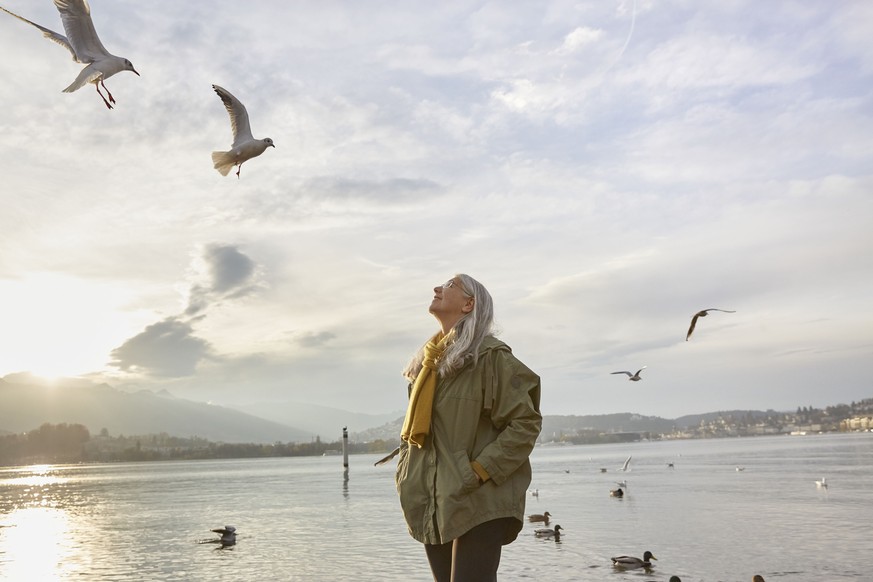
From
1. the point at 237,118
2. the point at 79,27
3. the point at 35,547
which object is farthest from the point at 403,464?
the point at 35,547

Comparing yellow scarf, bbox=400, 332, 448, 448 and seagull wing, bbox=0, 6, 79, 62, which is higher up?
seagull wing, bbox=0, 6, 79, 62

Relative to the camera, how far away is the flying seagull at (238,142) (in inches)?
361

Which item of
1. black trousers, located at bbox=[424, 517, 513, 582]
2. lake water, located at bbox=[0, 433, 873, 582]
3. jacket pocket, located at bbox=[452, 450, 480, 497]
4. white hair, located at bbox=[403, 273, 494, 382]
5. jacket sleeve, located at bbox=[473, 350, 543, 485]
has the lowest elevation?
lake water, located at bbox=[0, 433, 873, 582]

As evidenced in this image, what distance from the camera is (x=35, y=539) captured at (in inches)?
848

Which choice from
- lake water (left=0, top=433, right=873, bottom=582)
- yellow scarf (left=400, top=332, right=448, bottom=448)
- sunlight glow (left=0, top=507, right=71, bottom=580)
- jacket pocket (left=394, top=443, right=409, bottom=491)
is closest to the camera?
yellow scarf (left=400, top=332, right=448, bottom=448)

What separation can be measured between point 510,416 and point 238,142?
6.72 m

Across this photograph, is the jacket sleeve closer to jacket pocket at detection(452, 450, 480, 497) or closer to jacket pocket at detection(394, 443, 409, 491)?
jacket pocket at detection(452, 450, 480, 497)

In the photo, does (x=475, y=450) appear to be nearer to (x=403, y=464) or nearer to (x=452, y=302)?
(x=403, y=464)

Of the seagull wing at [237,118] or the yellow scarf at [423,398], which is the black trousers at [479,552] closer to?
the yellow scarf at [423,398]

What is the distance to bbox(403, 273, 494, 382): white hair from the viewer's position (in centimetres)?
386

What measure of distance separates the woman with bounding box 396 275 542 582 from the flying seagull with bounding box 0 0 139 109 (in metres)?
6.05

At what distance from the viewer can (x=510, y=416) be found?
150 inches

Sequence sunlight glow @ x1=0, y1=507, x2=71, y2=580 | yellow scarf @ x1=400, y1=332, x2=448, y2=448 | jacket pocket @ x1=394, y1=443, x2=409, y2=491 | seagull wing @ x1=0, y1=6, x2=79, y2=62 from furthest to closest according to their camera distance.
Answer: sunlight glow @ x1=0, y1=507, x2=71, y2=580 → seagull wing @ x1=0, y1=6, x2=79, y2=62 → jacket pocket @ x1=394, y1=443, x2=409, y2=491 → yellow scarf @ x1=400, y1=332, x2=448, y2=448

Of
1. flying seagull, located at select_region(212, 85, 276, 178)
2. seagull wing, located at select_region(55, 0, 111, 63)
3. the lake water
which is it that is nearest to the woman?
flying seagull, located at select_region(212, 85, 276, 178)
